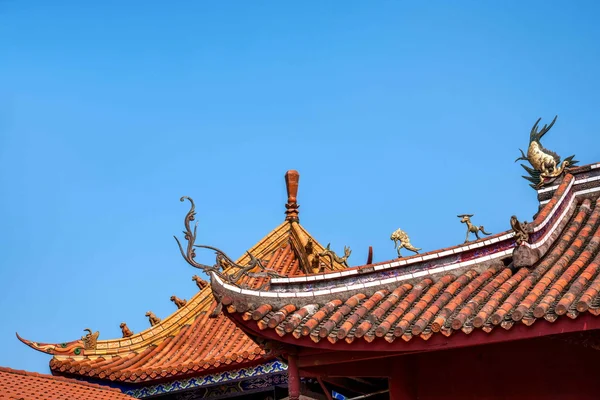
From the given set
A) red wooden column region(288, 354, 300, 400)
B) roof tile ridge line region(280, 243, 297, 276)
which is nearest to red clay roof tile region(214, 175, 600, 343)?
red wooden column region(288, 354, 300, 400)

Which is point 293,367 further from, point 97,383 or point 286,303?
point 97,383

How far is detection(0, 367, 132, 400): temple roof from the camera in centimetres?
1098

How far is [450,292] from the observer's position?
8.21 meters

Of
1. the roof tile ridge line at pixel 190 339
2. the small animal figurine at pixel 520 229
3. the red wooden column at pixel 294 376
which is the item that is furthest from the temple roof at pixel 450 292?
the roof tile ridge line at pixel 190 339

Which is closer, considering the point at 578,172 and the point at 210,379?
the point at 578,172

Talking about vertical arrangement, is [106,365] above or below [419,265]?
above

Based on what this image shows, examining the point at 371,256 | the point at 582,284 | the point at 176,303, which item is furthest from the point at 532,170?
the point at 176,303

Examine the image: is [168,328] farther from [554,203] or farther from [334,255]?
[554,203]

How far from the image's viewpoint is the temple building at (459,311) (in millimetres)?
7324

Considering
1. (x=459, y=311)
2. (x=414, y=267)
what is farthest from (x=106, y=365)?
(x=459, y=311)

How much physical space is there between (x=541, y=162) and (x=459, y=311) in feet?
10.6

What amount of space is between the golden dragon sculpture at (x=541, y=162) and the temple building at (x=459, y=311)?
12 mm

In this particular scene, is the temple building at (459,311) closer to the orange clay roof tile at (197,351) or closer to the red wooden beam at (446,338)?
the red wooden beam at (446,338)

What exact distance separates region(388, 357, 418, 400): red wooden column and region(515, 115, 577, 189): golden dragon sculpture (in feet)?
9.67
